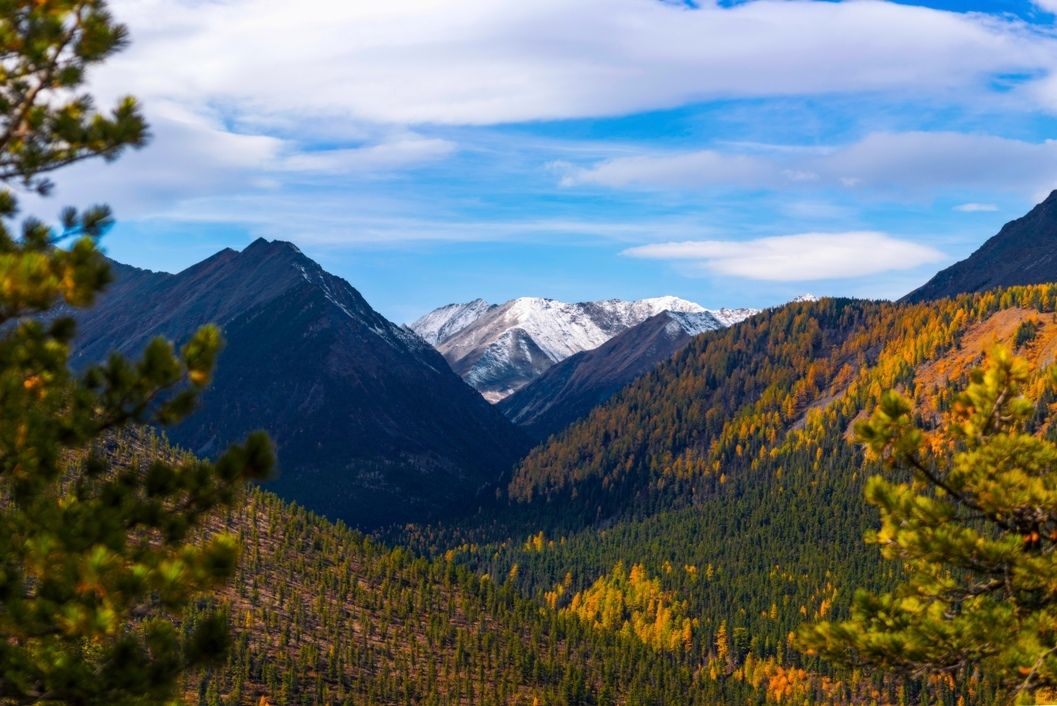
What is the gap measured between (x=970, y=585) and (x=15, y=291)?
23409 millimetres

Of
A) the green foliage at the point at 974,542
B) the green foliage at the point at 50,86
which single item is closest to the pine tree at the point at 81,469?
the green foliage at the point at 50,86

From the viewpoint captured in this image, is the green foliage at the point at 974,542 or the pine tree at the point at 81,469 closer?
the pine tree at the point at 81,469

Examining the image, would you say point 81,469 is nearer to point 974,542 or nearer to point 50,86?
point 50,86

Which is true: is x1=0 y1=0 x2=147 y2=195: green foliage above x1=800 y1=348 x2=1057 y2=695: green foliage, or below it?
above

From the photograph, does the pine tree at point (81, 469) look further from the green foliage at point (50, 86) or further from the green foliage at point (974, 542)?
the green foliage at point (974, 542)

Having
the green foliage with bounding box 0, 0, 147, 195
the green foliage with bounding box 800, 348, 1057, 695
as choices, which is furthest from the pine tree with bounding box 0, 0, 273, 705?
the green foliage with bounding box 800, 348, 1057, 695

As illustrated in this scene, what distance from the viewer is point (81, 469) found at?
66.3 feet

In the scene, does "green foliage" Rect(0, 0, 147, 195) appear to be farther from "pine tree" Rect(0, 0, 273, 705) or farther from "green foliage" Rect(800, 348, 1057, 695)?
"green foliage" Rect(800, 348, 1057, 695)

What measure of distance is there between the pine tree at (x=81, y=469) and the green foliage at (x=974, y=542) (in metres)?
15.2

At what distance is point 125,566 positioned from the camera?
16.9m

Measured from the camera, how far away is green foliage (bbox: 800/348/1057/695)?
2214 centimetres

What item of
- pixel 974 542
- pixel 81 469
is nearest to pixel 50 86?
pixel 81 469

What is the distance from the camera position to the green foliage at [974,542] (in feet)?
72.6

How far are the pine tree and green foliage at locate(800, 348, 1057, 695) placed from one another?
15.2 m
